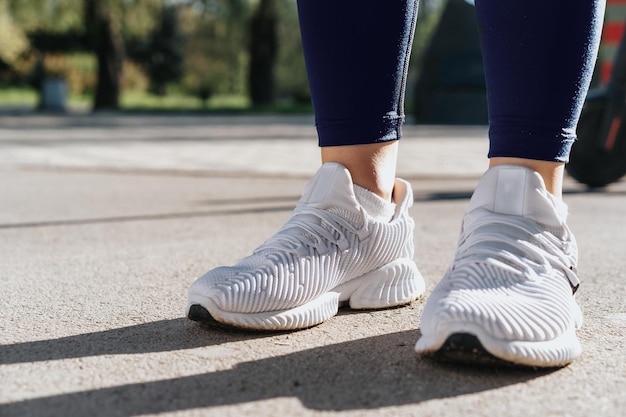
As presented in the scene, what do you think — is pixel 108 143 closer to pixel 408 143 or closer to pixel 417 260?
pixel 408 143

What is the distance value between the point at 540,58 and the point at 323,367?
65 cm

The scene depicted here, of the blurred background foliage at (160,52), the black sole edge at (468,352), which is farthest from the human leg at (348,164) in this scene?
the blurred background foliage at (160,52)

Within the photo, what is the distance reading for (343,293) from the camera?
1655mm

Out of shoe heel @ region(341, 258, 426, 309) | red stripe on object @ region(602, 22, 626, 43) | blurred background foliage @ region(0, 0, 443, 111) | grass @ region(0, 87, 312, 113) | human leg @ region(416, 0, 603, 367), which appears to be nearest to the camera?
human leg @ region(416, 0, 603, 367)

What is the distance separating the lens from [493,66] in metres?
1.49

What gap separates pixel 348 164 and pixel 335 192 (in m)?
0.07

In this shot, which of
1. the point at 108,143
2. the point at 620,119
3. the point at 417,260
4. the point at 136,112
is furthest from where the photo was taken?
the point at 136,112

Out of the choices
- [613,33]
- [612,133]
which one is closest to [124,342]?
[612,133]

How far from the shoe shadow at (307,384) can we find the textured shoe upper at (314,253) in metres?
0.12

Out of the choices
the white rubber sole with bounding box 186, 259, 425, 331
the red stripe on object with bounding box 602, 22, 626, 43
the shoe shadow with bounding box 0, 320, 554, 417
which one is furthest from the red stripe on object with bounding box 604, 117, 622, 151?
the shoe shadow with bounding box 0, 320, 554, 417

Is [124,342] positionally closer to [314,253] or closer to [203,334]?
[203,334]

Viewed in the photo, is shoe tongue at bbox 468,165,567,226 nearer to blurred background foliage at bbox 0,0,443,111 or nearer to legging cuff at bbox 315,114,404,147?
legging cuff at bbox 315,114,404,147

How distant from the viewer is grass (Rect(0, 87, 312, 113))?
704 inches

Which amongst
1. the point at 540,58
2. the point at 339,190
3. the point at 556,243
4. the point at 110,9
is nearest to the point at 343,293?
the point at 339,190
